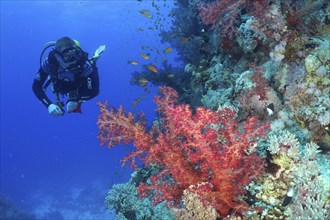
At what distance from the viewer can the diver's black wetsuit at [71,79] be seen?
6199mm

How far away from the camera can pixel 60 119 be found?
87.1 metres

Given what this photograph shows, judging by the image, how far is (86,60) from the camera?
6328mm

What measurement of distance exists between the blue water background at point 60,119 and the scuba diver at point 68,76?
8.37 feet

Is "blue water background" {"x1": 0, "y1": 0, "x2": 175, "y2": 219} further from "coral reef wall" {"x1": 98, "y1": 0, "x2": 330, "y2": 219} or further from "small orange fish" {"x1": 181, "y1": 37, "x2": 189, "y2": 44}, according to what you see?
"coral reef wall" {"x1": 98, "y1": 0, "x2": 330, "y2": 219}

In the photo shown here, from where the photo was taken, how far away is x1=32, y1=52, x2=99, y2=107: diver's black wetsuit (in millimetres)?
6199

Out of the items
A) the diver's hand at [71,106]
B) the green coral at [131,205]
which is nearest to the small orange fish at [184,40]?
the diver's hand at [71,106]

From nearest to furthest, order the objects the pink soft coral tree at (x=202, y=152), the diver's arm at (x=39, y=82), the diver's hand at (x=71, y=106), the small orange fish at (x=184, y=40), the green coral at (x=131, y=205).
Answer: the pink soft coral tree at (x=202, y=152), the green coral at (x=131, y=205), the diver's hand at (x=71, y=106), the diver's arm at (x=39, y=82), the small orange fish at (x=184, y=40)

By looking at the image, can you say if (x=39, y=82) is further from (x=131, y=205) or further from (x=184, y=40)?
(x=184, y=40)

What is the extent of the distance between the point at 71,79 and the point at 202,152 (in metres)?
4.01

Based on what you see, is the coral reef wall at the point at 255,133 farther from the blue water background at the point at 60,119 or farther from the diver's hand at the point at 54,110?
the blue water background at the point at 60,119

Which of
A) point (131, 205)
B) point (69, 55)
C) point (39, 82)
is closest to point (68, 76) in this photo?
point (69, 55)

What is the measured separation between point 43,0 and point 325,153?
4674 centimetres

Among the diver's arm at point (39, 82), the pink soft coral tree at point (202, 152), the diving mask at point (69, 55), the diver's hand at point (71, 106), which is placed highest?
the diver's arm at point (39, 82)

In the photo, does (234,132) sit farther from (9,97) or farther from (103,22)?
(9,97)
